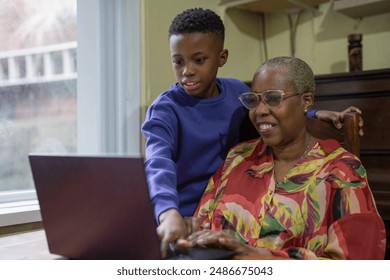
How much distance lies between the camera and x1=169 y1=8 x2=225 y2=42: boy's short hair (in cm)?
127

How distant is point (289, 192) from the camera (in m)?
1.05

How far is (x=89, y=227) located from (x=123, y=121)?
1222 mm

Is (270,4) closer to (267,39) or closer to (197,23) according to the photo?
(267,39)

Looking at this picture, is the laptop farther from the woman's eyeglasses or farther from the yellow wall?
the yellow wall

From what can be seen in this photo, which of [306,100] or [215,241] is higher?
[306,100]

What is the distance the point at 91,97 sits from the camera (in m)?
1.95

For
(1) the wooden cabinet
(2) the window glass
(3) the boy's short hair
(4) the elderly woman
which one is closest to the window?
(2) the window glass

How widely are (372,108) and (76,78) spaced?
121cm

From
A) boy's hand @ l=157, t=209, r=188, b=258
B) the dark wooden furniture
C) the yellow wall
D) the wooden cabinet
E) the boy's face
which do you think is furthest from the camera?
the wooden cabinet

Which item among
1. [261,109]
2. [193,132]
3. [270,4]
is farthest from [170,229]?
[270,4]

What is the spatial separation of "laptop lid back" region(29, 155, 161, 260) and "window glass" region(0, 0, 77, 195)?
0.93 metres

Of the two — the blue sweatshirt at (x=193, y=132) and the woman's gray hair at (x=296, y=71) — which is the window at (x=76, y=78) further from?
the woman's gray hair at (x=296, y=71)
